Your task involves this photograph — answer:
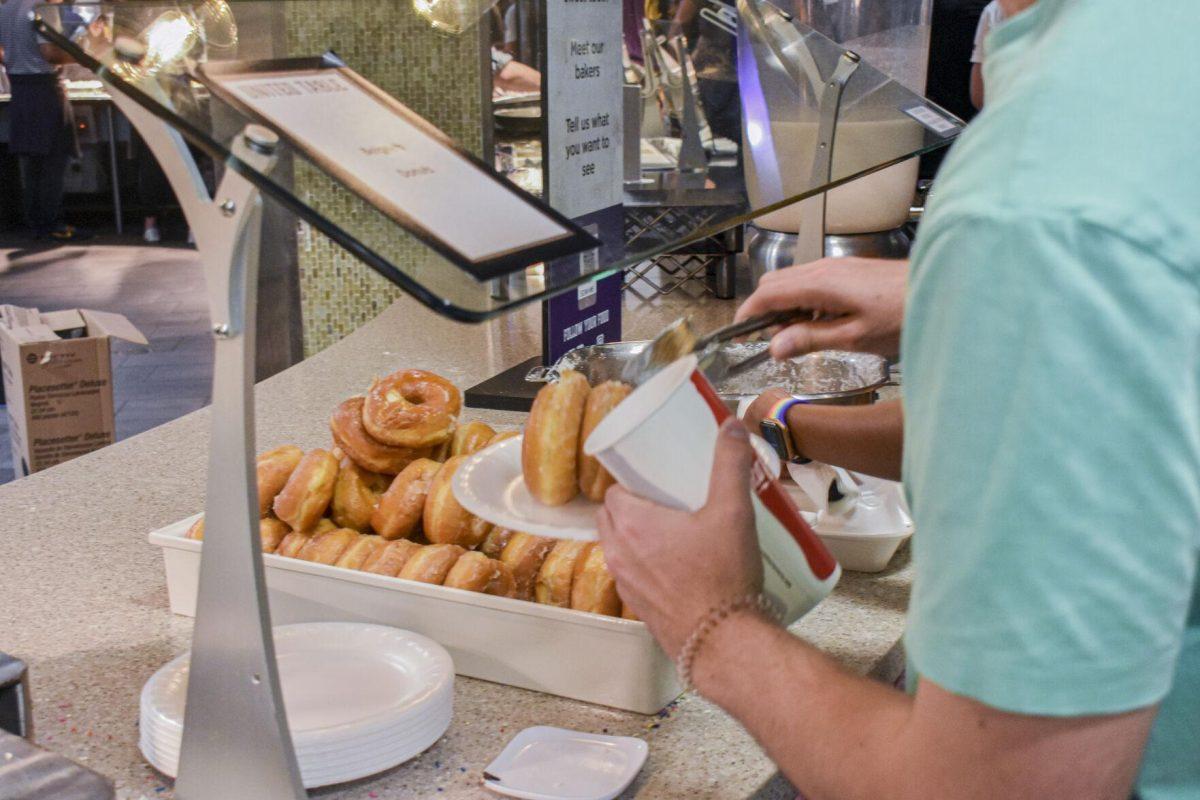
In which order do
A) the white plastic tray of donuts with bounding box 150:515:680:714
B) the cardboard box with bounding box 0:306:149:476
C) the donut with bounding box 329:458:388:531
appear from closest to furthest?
the white plastic tray of donuts with bounding box 150:515:680:714, the donut with bounding box 329:458:388:531, the cardboard box with bounding box 0:306:149:476

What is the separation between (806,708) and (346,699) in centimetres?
48

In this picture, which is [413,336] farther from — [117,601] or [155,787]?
[155,787]

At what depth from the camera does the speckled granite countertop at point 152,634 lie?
3.42 feet

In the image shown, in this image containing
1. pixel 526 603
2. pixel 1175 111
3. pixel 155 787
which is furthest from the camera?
pixel 526 603

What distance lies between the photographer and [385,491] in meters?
1.38

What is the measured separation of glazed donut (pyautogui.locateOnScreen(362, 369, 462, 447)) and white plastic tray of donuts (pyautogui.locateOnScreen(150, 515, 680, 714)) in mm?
194

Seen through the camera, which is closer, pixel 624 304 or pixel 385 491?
pixel 385 491

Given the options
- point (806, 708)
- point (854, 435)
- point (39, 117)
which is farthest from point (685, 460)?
point (39, 117)

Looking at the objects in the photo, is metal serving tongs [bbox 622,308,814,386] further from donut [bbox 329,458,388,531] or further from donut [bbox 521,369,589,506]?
donut [bbox 329,458,388,531]

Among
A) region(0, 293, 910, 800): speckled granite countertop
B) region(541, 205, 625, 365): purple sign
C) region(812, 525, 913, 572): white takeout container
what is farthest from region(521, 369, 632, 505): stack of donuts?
region(541, 205, 625, 365): purple sign

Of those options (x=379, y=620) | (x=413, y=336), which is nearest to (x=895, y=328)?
(x=379, y=620)

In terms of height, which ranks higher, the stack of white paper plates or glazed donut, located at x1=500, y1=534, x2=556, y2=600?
glazed donut, located at x1=500, y1=534, x2=556, y2=600

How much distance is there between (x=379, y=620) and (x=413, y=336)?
1.29m

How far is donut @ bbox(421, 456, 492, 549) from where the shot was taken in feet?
4.15
